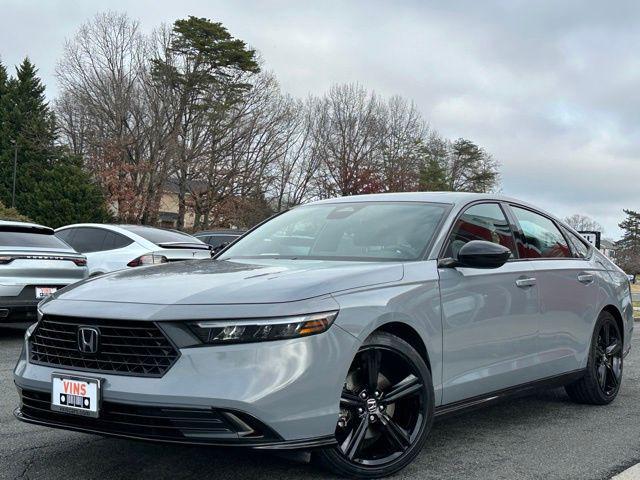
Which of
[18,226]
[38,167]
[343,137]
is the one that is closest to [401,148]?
[343,137]

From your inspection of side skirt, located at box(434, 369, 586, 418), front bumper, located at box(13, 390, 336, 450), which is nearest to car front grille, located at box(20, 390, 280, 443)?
front bumper, located at box(13, 390, 336, 450)

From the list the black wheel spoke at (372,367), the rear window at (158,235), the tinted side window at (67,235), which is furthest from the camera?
the tinted side window at (67,235)

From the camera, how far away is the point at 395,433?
372 centimetres

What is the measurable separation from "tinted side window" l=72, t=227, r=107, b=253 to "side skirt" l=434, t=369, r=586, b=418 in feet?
27.0

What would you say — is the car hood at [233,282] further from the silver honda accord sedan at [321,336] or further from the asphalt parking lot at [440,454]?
the asphalt parking lot at [440,454]

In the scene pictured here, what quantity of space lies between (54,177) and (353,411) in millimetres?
42158

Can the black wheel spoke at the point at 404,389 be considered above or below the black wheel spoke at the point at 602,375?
above

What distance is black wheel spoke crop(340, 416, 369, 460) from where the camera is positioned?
11.5ft

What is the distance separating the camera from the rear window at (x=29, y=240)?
8777mm

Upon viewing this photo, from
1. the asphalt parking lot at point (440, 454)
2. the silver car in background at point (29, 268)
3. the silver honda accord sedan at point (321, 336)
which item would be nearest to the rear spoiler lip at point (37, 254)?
the silver car in background at point (29, 268)

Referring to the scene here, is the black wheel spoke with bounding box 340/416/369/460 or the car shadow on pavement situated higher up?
the black wheel spoke with bounding box 340/416/369/460

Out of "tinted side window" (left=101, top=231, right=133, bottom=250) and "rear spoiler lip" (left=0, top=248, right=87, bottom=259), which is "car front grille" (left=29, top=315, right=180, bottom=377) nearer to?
"rear spoiler lip" (left=0, top=248, right=87, bottom=259)

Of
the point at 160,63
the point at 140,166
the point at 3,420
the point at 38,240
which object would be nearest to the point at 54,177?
the point at 140,166

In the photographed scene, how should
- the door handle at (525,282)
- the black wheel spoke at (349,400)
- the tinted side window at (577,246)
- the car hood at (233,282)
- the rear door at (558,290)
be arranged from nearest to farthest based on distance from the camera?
the car hood at (233,282) < the black wheel spoke at (349,400) < the door handle at (525,282) < the rear door at (558,290) < the tinted side window at (577,246)
